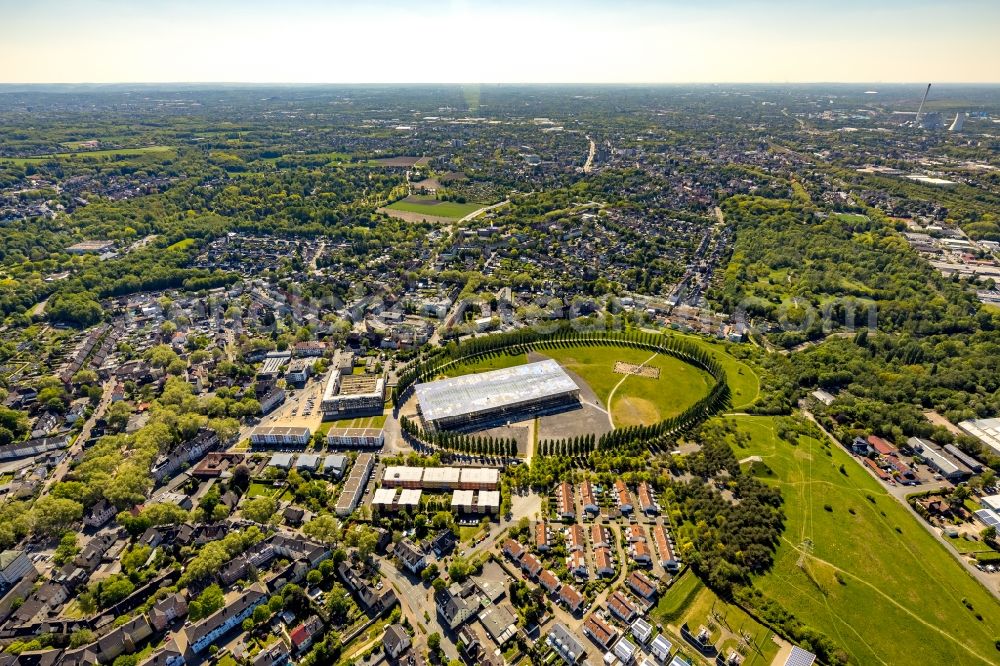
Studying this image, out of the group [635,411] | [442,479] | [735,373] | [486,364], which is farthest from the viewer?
[486,364]

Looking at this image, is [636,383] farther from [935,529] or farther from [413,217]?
[413,217]

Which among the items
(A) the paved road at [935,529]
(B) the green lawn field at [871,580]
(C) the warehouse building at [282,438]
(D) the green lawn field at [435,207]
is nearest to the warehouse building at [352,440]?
(C) the warehouse building at [282,438]

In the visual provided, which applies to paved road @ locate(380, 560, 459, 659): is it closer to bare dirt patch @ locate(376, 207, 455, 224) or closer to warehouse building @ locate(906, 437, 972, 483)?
warehouse building @ locate(906, 437, 972, 483)

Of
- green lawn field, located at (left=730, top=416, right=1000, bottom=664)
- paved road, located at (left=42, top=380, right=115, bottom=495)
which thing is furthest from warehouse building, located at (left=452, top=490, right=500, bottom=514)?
paved road, located at (left=42, top=380, right=115, bottom=495)

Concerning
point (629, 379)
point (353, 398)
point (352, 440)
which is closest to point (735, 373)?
point (629, 379)

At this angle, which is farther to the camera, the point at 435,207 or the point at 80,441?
the point at 435,207

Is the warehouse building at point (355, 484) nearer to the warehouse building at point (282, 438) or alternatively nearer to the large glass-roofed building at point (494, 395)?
the warehouse building at point (282, 438)
